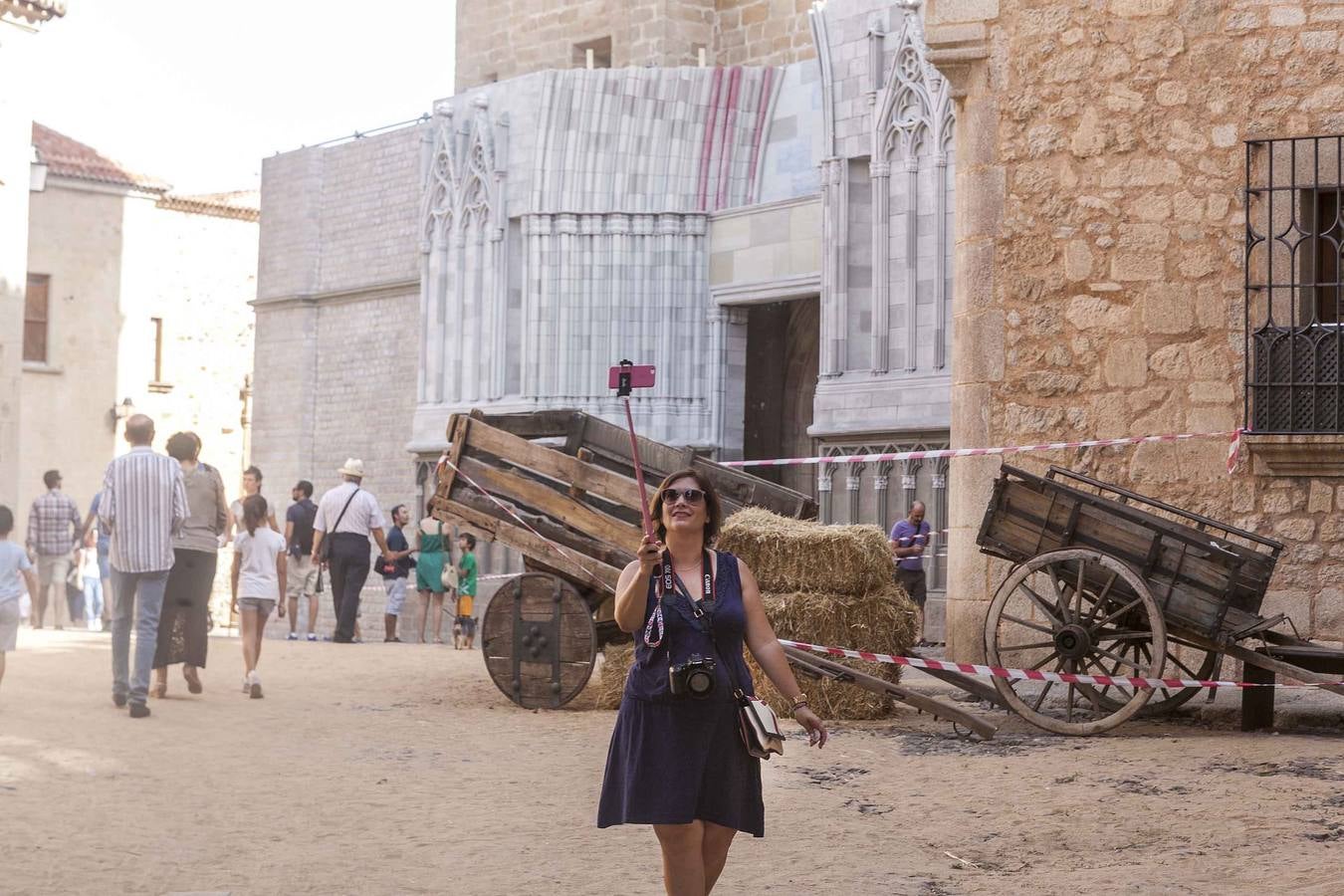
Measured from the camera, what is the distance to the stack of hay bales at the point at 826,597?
414 inches

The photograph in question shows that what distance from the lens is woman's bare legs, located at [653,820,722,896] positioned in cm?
489

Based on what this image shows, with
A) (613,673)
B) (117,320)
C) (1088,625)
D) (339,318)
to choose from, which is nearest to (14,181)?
(339,318)

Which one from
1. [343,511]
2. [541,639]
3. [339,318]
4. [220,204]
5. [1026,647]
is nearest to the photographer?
[1026,647]

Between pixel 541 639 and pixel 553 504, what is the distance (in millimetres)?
851

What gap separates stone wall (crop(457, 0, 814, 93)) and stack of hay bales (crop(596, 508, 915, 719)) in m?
16.9

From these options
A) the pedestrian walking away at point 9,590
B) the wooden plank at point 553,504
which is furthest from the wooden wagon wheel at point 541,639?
the pedestrian walking away at point 9,590

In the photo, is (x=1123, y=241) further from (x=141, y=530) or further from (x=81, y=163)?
(x=81, y=163)

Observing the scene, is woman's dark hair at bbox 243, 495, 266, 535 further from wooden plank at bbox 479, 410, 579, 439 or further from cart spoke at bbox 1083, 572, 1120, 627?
cart spoke at bbox 1083, 572, 1120, 627

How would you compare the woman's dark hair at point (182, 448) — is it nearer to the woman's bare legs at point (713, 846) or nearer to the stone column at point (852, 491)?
the woman's bare legs at point (713, 846)

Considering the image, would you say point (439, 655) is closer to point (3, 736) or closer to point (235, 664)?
point (235, 664)

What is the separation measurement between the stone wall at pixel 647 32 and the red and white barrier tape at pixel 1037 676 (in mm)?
17485

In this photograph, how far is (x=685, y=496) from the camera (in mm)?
5137

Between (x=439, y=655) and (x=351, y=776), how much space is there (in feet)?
25.4

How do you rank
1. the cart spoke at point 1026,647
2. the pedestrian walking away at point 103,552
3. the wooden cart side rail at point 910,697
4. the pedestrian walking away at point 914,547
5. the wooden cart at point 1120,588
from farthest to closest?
the pedestrian walking away at point 103,552 < the pedestrian walking away at point 914,547 < the cart spoke at point 1026,647 < the wooden cart at point 1120,588 < the wooden cart side rail at point 910,697
